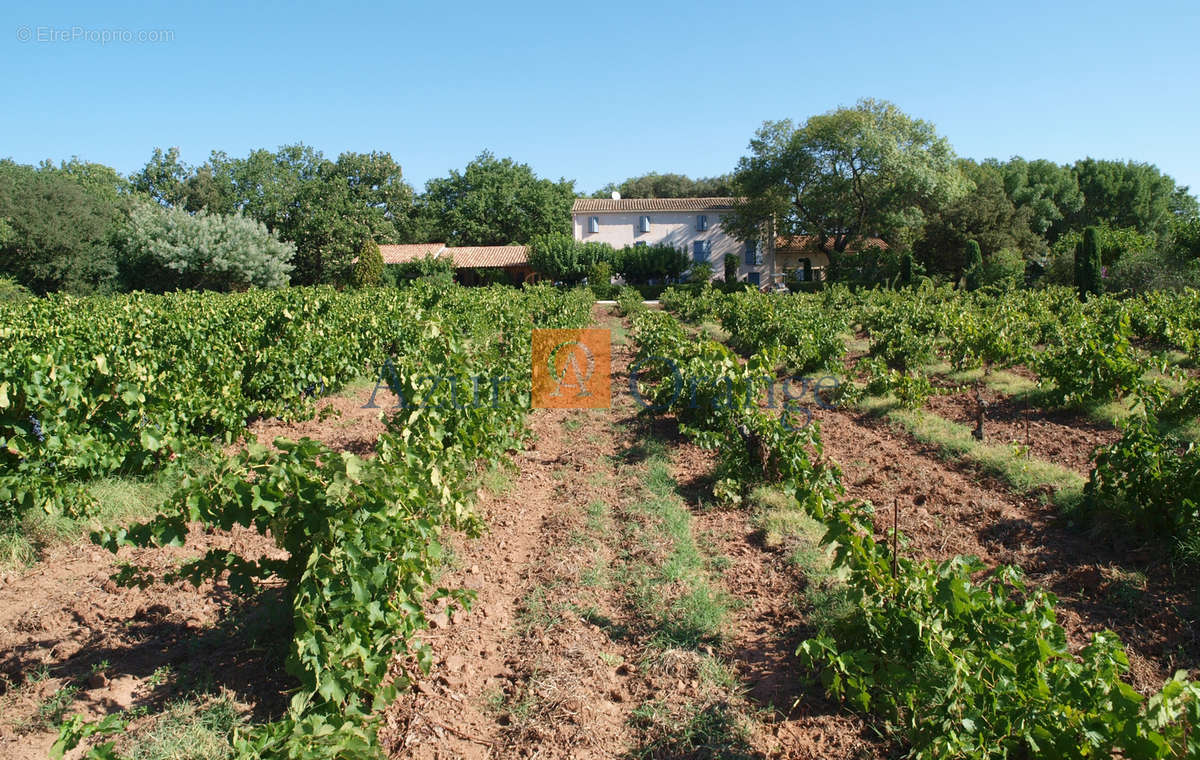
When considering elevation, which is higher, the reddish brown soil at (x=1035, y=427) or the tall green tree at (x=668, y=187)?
the tall green tree at (x=668, y=187)

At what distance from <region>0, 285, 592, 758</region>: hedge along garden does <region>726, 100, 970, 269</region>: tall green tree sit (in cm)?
3365

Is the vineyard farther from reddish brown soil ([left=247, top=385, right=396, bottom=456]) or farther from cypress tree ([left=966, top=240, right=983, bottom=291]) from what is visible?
cypress tree ([left=966, top=240, right=983, bottom=291])

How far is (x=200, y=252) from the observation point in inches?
1336

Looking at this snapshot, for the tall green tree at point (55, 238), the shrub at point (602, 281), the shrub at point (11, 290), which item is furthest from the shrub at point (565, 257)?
the shrub at point (11, 290)

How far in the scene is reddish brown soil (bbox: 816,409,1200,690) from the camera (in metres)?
4.10

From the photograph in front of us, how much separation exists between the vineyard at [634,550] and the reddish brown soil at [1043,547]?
1.1 inches

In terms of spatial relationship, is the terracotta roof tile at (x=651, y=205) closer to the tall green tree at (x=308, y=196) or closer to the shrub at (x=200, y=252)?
the tall green tree at (x=308, y=196)

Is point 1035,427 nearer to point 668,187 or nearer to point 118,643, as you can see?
point 118,643

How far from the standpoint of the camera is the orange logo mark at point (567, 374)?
1078 centimetres

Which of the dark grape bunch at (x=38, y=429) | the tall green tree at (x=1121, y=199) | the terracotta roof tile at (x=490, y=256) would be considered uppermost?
the tall green tree at (x=1121, y=199)

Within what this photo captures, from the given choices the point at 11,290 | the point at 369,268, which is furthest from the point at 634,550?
the point at 369,268

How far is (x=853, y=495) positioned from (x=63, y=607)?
6.08 m

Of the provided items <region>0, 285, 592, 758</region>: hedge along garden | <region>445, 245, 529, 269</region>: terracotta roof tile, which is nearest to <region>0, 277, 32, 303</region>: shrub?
<region>445, 245, 529, 269</region>: terracotta roof tile

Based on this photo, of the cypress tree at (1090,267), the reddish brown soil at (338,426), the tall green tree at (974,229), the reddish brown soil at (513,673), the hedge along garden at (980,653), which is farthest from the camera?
the tall green tree at (974,229)
